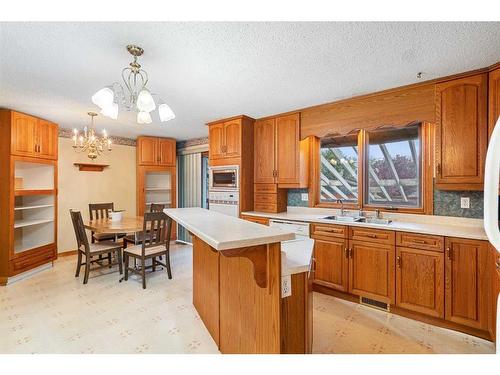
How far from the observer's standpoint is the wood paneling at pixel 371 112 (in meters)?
2.50

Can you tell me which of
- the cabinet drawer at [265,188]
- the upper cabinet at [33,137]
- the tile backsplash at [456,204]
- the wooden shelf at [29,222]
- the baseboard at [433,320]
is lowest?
the baseboard at [433,320]

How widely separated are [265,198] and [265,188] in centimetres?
15

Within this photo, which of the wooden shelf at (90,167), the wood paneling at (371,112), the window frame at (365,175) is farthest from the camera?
the wooden shelf at (90,167)

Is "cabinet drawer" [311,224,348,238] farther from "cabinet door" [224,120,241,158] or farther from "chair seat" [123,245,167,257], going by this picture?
"chair seat" [123,245,167,257]

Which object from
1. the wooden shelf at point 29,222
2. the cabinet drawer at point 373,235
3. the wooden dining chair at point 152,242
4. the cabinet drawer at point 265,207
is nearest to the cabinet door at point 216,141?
the cabinet drawer at point 265,207

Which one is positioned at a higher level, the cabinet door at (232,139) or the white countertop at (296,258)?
the cabinet door at (232,139)

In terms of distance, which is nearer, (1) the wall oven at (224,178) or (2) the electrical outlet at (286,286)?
(2) the electrical outlet at (286,286)

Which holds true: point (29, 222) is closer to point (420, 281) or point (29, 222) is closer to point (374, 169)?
point (374, 169)

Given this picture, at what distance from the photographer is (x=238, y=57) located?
1940 mm

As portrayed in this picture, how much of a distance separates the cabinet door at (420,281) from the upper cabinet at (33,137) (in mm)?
4730

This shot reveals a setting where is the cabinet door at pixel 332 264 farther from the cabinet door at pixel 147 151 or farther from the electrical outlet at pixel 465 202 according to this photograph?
the cabinet door at pixel 147 151

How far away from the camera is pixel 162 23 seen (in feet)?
5.02

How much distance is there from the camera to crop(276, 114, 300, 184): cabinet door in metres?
3.39
